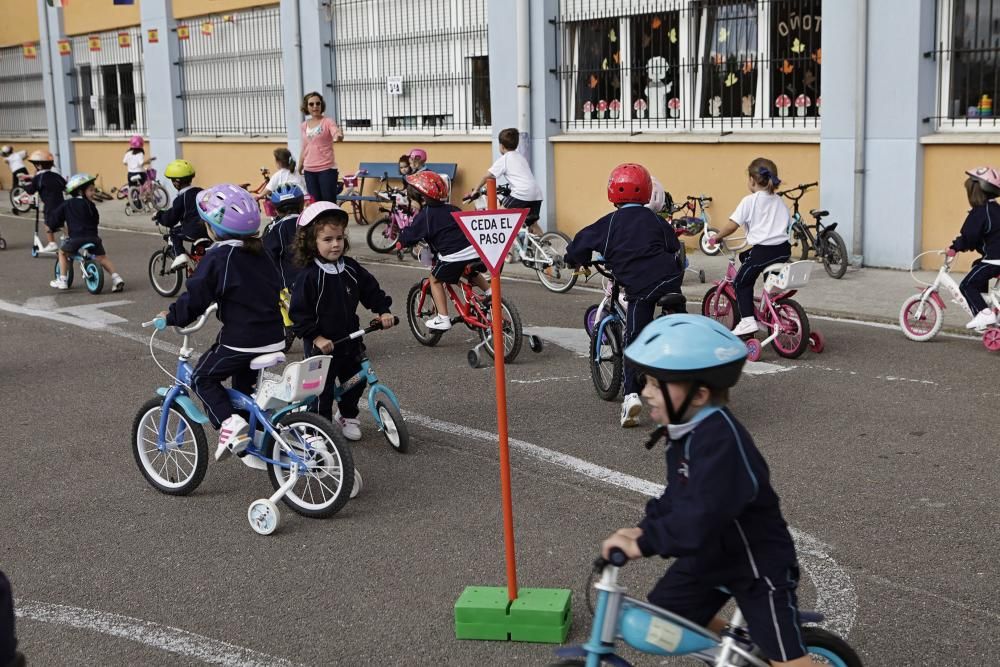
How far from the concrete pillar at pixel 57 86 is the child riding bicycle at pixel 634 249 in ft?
76.5

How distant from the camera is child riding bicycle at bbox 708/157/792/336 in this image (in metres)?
9.79

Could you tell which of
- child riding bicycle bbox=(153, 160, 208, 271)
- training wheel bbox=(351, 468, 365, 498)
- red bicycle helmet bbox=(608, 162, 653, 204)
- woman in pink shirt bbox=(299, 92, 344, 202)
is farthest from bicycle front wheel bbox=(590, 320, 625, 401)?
woman in pink shirt bbox=(299, 92, 344, 202)

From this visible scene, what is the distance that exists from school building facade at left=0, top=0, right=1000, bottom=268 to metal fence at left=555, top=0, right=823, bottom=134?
25mm

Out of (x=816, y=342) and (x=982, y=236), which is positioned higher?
(x=982, y=236)

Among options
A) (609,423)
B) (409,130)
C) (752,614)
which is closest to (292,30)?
(409,130)

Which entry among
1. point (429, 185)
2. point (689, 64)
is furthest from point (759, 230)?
point (689, 64)

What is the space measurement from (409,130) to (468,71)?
1.67 meters

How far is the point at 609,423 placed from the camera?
26.6ft

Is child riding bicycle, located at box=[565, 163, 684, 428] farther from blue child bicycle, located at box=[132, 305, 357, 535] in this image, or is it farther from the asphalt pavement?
blue child bicycle, located at box=[132, 305, 357, 535]

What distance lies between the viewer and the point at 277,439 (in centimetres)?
634

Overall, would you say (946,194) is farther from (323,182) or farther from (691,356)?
(691,356)

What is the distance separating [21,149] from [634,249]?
26.0 m

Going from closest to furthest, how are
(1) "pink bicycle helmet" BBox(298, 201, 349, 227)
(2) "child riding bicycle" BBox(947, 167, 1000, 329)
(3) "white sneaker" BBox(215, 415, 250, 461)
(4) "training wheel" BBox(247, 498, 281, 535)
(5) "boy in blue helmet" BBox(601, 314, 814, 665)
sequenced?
(5) "boy in blue helmet" BBox(601, 314, 814, 665), (4) "training wheel" BBox(247, 498, 281, 535), (3) "white sneaker" BBox(215, 415, 250, 461), (1) "pink bicycle helmet" BBox(298, 201, 349, 227), (2) "child riding bicycle" BBox(947, 167, 1000, 329)

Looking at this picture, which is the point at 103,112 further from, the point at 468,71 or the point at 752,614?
the point at 752,614
